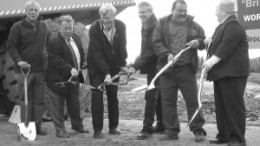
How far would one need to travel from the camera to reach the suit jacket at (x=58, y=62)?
7.51 m

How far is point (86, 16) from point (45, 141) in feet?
10.2

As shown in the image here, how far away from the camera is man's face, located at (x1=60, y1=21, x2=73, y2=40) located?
752 centimetres

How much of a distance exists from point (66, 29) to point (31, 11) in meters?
0.55

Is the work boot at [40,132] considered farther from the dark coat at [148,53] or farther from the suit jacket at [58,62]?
the dark coat at [148,53]

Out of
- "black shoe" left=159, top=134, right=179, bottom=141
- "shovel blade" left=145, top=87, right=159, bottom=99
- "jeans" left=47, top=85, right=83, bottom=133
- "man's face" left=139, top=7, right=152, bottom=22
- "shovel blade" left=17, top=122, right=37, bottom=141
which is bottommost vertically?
"black shoe" left=159, top=134, right=179, bottom=141

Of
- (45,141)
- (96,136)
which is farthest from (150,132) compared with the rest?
(45,141)

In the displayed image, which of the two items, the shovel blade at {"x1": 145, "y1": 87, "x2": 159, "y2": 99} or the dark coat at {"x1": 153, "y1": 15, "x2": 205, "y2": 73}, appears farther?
the shovel blade at {"x1": 145, "y1": 87, "x2": 159, "y2": 99}

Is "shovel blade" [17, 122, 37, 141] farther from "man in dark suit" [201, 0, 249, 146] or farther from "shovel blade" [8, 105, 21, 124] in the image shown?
"man in dark suit" [201, 0, 249, 146]

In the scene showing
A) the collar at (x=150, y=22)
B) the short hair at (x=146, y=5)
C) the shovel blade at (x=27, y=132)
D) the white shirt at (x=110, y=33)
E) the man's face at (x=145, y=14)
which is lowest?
the shovel blade at (x=27, y=132)

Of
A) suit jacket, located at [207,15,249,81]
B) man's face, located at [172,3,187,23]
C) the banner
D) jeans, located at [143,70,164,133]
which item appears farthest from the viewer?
the banner

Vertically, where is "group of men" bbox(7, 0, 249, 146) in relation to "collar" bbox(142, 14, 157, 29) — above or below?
below

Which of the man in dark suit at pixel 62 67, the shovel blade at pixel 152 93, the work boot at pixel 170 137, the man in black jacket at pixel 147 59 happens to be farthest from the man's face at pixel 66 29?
the work boot at pixel 170 137

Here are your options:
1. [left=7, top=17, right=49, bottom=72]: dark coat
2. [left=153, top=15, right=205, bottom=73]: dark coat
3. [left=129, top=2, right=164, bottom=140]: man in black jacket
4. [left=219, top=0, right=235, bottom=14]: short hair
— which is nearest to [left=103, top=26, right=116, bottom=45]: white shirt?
[left=129, top=2, right=164, bottom=140]: man in black jacket

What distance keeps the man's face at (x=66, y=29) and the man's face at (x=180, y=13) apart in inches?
58.6
